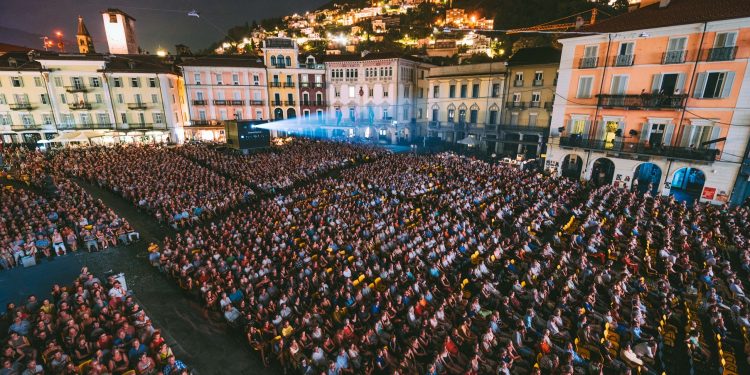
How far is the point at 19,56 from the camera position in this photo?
1629 inches

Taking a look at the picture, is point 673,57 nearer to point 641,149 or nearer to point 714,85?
point 714,85

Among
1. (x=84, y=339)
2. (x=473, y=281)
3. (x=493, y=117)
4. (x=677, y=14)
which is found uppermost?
(x=677, y=14)

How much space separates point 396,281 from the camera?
11.8 m

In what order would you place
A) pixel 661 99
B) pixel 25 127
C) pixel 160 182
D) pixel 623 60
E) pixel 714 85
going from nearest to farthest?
pixel 714 85, pixel 160 182, pixel 661 99, pixel 623 60, pixel 25 127

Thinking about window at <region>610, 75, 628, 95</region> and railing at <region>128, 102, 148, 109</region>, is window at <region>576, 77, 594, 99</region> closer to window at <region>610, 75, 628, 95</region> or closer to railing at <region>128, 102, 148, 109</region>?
window at <region>610, 75, 628, 95</region>

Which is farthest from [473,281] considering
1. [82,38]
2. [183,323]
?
[82,38]

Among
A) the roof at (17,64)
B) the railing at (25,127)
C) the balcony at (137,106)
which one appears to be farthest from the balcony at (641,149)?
the railing at (25,127)

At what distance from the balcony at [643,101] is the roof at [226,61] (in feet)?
138

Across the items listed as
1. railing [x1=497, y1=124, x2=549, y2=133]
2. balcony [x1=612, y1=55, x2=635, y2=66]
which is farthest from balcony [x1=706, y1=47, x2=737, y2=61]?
railing [x1=497, y1=124, x2=549, y2=133]

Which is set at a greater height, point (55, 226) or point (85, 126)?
point (85, 126)

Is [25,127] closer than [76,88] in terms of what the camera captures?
Yes

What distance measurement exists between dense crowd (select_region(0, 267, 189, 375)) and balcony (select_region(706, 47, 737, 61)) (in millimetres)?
32145

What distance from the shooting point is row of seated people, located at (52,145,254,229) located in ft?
63.3

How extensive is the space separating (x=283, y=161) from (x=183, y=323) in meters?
19.3
